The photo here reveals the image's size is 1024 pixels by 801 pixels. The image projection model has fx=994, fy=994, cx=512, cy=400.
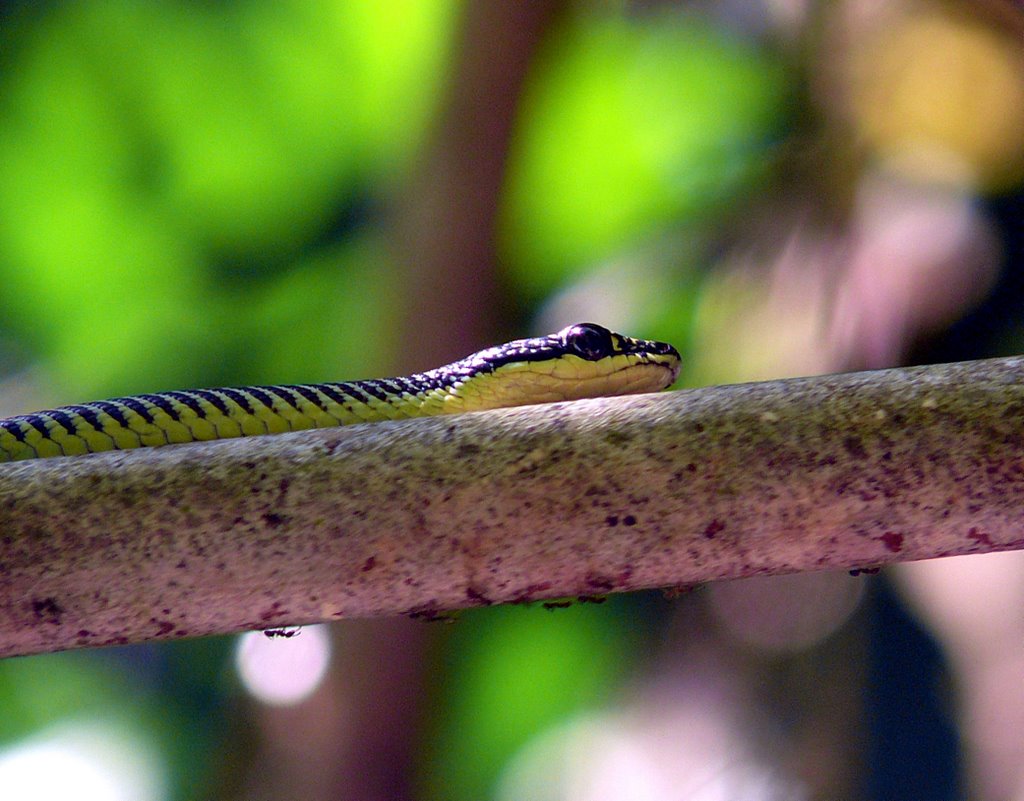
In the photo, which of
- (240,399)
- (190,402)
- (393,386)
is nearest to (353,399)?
(393,386)

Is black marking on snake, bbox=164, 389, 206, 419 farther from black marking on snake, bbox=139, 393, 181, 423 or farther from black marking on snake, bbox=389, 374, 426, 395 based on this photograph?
black marking on snake, bbox=389, 374, 426, 395

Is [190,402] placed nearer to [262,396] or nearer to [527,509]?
[262,396]

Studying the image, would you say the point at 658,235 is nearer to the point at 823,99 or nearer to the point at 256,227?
the point at 823,99

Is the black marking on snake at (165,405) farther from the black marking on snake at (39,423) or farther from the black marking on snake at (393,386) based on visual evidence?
the black marking on snake at (393,386)

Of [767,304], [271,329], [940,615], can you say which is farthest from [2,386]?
[940,615]

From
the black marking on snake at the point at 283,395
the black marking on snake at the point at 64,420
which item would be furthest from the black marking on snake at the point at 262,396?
the black marking on snake at the point at 64,420

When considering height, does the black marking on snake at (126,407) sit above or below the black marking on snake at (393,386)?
below
